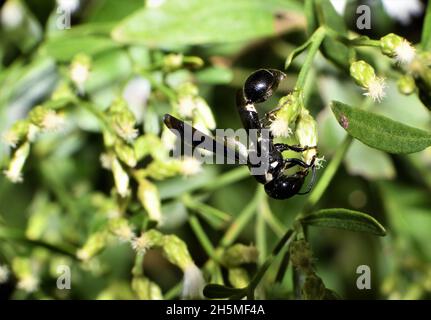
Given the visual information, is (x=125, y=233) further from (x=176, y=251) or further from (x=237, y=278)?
(x=237, y=278)

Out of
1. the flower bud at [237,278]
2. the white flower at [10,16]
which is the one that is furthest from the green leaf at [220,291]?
the white flower at [10,16]

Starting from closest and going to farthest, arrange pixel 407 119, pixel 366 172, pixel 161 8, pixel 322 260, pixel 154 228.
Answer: pixel 154 228 → pixel 161 8 → pixel 366 172 → pixel 407 119 → pixel 322 260

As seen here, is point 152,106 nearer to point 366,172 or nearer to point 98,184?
point 98,184

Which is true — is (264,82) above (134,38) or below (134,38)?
below

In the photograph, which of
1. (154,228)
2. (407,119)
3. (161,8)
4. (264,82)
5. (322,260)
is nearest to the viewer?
(264,82)

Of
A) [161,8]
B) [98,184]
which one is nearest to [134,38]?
[161,8]

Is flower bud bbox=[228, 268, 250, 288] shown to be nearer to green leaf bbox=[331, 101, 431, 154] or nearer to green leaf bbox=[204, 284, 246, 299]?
green leaf bbox=[204, 284, 246, 299]

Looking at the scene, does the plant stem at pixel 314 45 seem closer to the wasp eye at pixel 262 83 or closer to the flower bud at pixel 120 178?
the wasp eye at pixel 262 83
